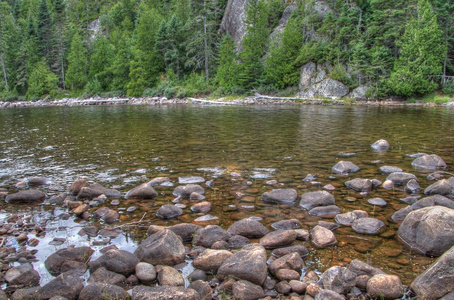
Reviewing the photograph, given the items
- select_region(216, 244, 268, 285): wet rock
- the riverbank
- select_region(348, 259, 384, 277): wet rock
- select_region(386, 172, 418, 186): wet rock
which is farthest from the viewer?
the riverbank

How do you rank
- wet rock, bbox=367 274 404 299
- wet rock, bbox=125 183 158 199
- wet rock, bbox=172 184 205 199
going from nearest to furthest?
wet rock, bbox=367 274 404 299
wet rock, bbox=125 183 158 199
wet rock, bbox=172 184 205 199

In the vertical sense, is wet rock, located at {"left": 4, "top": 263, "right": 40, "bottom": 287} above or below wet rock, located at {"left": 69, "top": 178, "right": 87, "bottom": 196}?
below

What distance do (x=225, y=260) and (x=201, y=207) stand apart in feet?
9.88

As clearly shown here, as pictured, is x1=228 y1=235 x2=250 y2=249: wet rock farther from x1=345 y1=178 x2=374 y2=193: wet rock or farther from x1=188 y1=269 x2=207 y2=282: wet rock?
x1=345 y1=178 x2=374 y2=193: wet rock

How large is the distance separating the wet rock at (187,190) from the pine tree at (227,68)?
4898 cm

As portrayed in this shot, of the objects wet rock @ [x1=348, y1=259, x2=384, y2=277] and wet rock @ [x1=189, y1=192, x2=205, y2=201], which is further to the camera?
wet rock @ [x1=189, y1=192, x2=205, y2=201]

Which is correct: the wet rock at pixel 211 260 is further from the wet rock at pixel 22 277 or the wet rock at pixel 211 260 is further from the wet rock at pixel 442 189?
the wet rock at pixel 442 189

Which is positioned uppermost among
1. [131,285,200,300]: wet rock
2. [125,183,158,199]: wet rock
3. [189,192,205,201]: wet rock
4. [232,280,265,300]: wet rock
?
[125,183,158,199]: wet rock

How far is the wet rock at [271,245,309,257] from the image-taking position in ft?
21.4

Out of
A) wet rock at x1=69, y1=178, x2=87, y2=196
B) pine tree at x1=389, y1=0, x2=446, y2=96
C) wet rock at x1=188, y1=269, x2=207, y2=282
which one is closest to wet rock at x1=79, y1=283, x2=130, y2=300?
wet rock at x1=188, y1=269, x2=207, y2=282

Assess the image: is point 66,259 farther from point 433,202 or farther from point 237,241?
point 433,202

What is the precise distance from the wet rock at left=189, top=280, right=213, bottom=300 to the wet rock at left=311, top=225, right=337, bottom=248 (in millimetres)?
2684

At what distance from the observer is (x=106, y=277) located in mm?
5793

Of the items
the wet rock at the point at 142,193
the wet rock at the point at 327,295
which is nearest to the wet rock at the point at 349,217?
the wet rock at the point at 327,295
